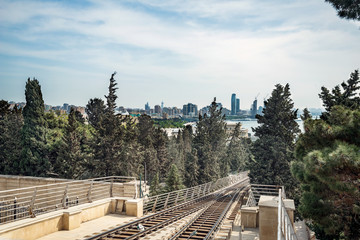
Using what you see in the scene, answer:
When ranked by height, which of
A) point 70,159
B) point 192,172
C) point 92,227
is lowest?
point 192,172

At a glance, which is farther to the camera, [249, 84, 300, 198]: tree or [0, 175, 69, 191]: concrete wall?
[249, 84, 300, 198]: tree

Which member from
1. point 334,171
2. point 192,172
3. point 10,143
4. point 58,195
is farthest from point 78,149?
point 334,171

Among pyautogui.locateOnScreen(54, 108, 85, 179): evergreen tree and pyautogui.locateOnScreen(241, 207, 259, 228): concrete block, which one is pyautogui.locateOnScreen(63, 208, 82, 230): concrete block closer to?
pyautogui.locateOnScreen(241, 207, 259, 228): concrete block

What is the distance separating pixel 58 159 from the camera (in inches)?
1159

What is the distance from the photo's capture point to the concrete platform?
8.24 meters

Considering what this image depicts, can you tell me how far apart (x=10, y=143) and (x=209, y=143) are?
78.1 feet

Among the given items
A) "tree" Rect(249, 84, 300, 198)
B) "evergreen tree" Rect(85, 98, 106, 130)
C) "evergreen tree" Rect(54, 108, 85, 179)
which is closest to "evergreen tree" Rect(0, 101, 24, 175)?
"evergreen tree" Rect(54, 108, 85, 179)

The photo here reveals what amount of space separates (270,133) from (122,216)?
20.0 meters

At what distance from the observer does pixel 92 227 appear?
9.34 m

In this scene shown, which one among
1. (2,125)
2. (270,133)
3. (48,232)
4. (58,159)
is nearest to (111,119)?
(58,159)

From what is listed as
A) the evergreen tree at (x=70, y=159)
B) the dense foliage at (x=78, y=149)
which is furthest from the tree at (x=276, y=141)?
the evergreen tree at (x=70, y=159)

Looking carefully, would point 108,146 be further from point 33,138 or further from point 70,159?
point 33,138

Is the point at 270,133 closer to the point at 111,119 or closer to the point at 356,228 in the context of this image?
the point at 111,119

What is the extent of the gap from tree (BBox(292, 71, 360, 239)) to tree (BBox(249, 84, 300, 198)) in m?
15.2
